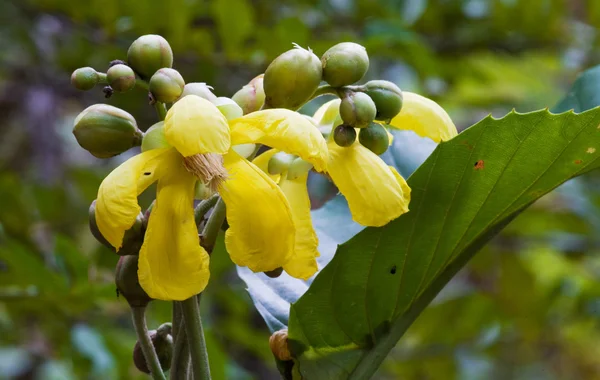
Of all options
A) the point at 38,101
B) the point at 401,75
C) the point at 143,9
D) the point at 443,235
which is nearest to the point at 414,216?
the point at 443,235

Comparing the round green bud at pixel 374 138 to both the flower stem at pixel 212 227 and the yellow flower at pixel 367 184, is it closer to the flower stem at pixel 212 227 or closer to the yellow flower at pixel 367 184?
the yellow flower at pixel 367 184

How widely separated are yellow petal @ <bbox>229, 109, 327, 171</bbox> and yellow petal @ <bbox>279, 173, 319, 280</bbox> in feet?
0.18

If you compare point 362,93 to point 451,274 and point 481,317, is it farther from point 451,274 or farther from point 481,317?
point 481,317

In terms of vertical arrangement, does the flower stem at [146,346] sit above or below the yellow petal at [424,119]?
below

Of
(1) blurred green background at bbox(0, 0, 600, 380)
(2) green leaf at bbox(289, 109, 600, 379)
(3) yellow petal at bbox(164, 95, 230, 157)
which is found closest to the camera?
(3) yellow petal at bbox(164, 95, 230, 157)

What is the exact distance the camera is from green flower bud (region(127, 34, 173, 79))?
1.89ft

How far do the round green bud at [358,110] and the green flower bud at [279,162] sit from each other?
0.24ft

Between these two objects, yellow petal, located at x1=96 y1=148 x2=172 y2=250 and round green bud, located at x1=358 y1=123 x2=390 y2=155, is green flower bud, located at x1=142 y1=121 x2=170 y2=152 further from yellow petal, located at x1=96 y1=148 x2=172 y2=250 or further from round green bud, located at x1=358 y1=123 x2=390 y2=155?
round green bud, located at x1=358 y1=123 x2=390 y2=155

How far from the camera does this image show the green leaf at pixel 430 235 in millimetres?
625

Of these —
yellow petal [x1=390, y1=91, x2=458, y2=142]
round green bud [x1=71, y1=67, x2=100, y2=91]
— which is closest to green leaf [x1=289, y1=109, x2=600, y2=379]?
yellow petal [x1=390, y1=91, x2=458, y2=142]

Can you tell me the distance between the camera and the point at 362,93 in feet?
1.94

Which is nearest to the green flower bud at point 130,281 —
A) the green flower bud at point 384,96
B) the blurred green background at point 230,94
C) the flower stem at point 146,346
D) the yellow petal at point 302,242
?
the flower stem at point 146,346

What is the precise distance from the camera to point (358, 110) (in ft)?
1.89

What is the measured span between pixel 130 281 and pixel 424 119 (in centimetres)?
29
